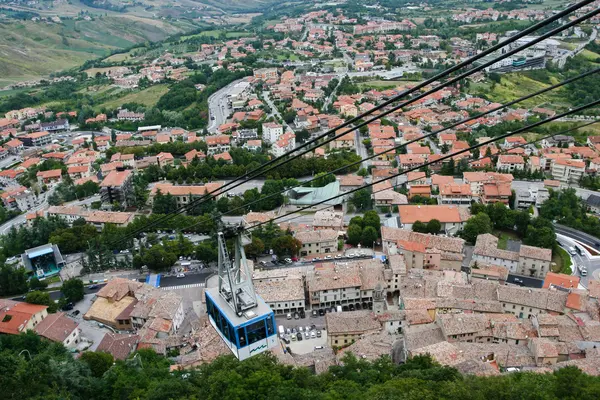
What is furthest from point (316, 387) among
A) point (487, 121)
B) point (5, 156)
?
point (5, 156)

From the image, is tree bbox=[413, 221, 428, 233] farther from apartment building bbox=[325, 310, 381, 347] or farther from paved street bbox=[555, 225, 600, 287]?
apartment building bbox=[325, 310, 381, 347]

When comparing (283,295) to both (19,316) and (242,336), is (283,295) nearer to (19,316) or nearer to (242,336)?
(19,316)

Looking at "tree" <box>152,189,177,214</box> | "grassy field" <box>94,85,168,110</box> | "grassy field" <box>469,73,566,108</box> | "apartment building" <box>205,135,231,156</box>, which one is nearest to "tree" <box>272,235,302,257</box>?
"tree" <box>152,189,177,214</box>

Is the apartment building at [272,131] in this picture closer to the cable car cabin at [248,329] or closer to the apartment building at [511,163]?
the apartment building at [511,163]

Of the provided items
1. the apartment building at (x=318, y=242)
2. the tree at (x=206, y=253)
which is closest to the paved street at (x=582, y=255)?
the apartment building at (x=318, y=242)

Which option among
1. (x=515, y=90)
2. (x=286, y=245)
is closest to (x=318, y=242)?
(x=286, y=245)
